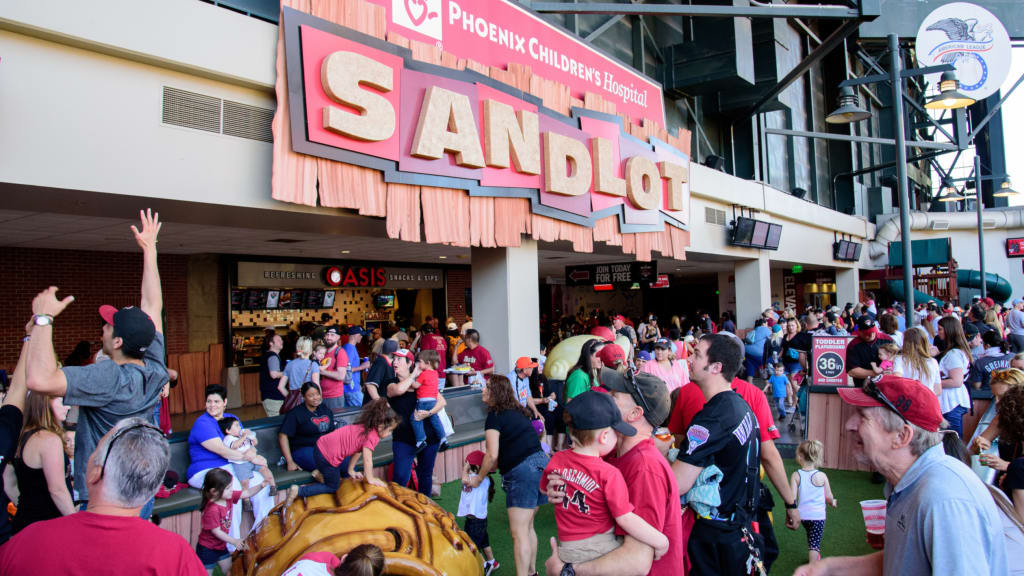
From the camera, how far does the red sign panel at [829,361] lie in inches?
335

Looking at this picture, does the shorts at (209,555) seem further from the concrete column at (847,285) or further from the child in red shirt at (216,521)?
the concrete column at (847,285)

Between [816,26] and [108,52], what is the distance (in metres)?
28.5

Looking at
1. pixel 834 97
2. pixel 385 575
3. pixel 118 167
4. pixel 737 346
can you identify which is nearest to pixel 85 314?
pixel 118 167

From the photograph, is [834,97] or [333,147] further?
[834,97]

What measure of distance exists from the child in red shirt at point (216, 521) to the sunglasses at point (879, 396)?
4205mm

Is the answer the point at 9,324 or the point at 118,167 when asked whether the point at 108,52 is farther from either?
the point at 9,324

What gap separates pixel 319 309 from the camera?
1568 centimetres

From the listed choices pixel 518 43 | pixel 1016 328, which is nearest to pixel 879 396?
pixel 518 43

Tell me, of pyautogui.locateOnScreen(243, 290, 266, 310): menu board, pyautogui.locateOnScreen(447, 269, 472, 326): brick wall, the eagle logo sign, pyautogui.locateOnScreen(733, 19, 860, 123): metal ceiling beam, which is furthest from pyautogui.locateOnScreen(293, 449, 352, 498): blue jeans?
the eagle logo sign

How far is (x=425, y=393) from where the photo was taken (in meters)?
6.22

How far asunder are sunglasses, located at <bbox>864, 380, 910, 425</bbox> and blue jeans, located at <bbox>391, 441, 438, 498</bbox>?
450 centimetres

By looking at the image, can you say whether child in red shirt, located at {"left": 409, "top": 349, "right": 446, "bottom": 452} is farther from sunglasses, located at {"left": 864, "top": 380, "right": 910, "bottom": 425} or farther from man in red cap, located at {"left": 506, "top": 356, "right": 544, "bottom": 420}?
sunglasses, located at {"left": 864, "top": 380, "right": 910, "bottom": 425}

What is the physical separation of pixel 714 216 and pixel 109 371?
16095mm

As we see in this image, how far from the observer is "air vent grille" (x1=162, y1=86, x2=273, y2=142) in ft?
20.6
